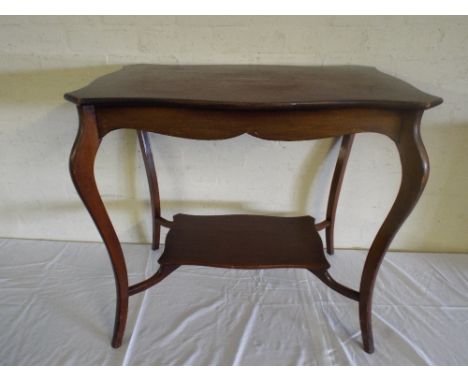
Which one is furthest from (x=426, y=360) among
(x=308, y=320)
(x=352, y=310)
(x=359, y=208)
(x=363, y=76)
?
(x=363, y=76)

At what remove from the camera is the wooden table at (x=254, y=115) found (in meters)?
0.63

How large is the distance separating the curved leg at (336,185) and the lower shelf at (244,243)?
0.12m

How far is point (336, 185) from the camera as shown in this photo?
3.72ft

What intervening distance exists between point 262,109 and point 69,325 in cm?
89

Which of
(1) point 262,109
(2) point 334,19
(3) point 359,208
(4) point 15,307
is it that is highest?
(2) point 334,19

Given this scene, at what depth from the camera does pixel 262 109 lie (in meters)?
0.62

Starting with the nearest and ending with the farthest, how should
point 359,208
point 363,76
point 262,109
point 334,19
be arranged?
point 262,109 < point 363,76 < point 334,19 < point 359,208

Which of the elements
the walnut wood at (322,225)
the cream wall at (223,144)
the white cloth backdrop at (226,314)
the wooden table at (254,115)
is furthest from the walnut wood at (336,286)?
the cream wall at (223,144)

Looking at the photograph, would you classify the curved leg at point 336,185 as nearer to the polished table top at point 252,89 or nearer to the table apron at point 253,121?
the polished table top at point 252,89

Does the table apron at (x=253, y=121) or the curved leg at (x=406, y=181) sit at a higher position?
the table apron at (x=253, y=121)

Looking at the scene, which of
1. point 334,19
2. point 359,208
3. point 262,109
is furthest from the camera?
point 359,208

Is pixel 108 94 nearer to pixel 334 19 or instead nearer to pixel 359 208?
pixel 334 19

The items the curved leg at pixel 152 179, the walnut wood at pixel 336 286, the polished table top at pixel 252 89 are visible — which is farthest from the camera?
the curved leg at pixel 152 179

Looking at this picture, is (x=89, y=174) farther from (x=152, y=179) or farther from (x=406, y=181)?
(x=406, y=181)
